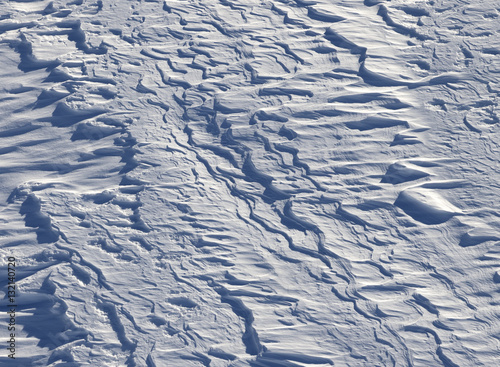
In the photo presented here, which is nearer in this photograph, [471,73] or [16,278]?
[16,278]

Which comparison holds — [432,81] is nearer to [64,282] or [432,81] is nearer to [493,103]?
[493,103]

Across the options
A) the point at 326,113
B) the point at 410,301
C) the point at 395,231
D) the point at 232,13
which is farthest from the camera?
the point at 232,13

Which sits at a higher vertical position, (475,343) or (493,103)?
(493,103)

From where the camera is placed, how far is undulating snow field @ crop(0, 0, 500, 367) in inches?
111

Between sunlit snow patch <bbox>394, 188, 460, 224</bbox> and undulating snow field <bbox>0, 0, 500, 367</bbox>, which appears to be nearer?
undulating snow field <bbox>0, 0, 500, 367</bbox>

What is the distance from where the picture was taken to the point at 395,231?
124 inches

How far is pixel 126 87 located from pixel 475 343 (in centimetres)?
238

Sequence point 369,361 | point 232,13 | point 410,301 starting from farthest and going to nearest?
point 232,13, point 410,301, point 369,361

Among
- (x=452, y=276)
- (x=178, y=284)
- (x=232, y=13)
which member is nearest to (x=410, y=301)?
(x=452, y=276)

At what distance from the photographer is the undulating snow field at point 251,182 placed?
9.27 ft

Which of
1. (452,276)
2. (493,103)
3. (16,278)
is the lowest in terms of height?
(16,278)

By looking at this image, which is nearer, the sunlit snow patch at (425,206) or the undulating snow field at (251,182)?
the undulating snow field at (251,182)

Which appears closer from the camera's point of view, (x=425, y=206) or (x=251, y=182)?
(x=425, y=206)

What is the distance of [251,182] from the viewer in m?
3.37
